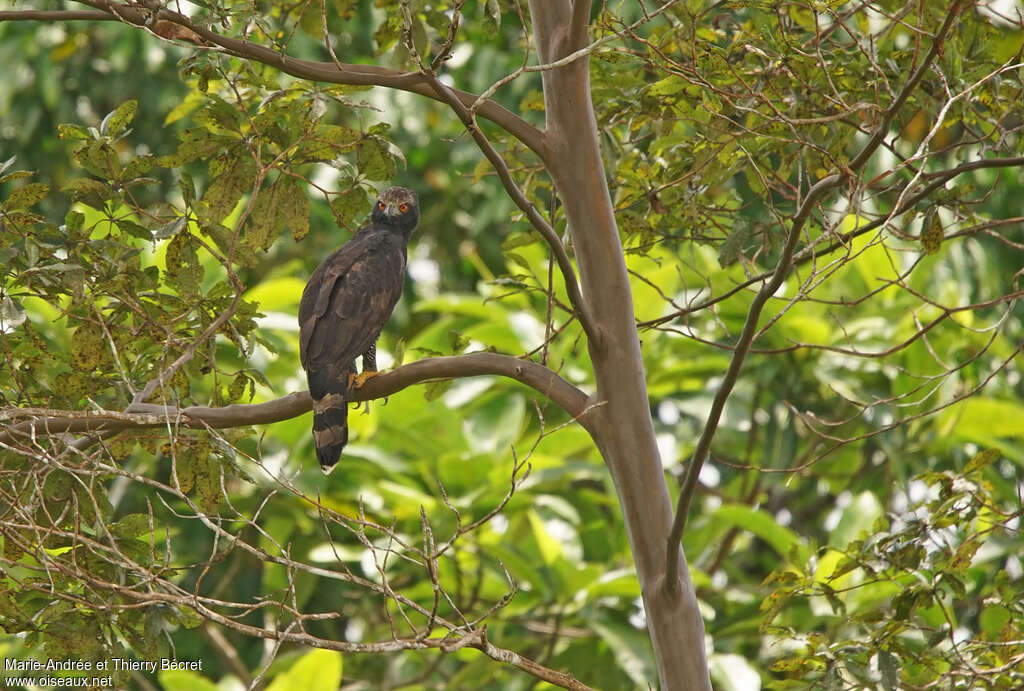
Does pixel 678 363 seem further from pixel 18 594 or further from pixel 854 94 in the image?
pixel 18 594

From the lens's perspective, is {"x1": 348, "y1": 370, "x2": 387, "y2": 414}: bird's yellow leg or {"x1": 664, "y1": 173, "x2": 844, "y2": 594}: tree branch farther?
{"x1": 348, "y1": 370, "x2": 387, "y2": 414}: bird's yellow leg

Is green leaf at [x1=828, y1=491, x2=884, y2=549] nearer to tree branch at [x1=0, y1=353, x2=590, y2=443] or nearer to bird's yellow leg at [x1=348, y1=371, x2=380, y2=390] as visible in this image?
bird's yellow leg at [x1=348, y1=371, x2=380, y2=390]

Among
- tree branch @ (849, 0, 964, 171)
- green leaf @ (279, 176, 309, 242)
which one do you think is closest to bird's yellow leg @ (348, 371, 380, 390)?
green leaf @ (279, 176, 309, 242)

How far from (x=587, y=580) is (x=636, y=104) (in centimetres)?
231

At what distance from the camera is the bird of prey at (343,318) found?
320cm

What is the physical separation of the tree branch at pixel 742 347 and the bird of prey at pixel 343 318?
1.00 metres

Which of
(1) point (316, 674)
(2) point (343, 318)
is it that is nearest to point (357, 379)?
(2) point (343, 318)

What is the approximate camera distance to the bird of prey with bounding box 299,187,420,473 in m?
3.20

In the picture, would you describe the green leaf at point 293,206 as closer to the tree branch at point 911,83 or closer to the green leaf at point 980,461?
the tree branch at point 911,83

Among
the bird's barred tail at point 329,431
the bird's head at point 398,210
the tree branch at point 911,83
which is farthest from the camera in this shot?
the bird's head at point 398,210

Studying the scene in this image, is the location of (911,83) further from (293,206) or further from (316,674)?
(316,674)

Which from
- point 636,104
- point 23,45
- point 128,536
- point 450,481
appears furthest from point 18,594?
point 23,45

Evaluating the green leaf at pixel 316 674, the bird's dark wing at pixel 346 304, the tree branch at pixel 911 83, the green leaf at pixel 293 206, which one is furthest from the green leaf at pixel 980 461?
the green leaf at pixel 316 674

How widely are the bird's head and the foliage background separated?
0.39 m
